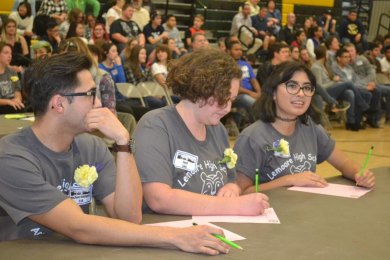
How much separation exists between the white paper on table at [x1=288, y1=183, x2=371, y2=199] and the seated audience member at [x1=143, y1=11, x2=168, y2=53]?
315 inches

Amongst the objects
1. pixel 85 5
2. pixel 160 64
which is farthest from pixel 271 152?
pixel 85 5

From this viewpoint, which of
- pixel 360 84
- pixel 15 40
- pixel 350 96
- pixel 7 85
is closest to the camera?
pixel 7 85

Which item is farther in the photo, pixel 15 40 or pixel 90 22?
pixel 90 22

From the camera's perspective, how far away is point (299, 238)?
2.02 m

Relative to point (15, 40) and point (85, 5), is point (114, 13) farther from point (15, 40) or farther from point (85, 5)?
point (15, 40)

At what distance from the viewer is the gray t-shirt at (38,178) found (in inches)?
76.4

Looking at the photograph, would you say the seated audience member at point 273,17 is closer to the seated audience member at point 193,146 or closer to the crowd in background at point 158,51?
the crowd in background at point 158,51

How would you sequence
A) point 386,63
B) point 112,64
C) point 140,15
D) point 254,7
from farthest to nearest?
point 254,7 < point 386,63 < point 140,15 < point 112,64

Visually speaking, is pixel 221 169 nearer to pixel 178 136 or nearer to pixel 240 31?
pixel 178 136

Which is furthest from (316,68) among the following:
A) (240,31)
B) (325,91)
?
(240,31)

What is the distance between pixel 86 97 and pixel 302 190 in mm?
1153

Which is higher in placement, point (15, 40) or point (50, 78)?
point (50, 78)

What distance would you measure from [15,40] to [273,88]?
6.64m

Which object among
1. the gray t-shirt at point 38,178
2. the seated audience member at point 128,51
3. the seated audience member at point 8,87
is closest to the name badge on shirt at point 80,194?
the gray t-shirt at point 38,178
